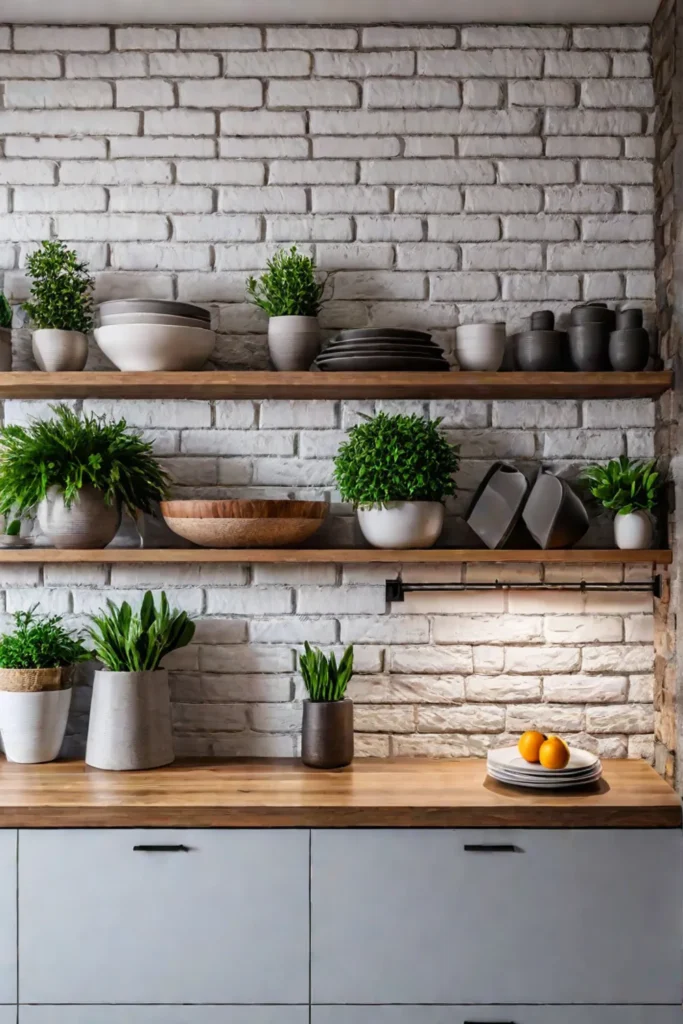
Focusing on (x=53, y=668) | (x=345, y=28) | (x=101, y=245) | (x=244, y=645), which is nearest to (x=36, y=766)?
(x=53, y=668)

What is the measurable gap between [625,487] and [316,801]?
103 cm

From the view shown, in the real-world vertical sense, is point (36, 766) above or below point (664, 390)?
below

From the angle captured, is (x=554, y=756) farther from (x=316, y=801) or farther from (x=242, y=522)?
(x=242, y=522)

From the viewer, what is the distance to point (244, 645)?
2236mm

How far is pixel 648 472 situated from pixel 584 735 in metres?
0.68

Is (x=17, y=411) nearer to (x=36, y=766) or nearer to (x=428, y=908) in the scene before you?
(x=36, y=766)

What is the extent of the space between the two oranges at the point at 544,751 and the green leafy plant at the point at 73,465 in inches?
41.4

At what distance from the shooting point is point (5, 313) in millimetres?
2162

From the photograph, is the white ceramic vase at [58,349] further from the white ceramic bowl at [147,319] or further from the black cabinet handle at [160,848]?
the black cabinet handle at [160,848]

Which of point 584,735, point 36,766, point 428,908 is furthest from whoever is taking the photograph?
point 584,735

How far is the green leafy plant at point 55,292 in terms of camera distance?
2.13 m

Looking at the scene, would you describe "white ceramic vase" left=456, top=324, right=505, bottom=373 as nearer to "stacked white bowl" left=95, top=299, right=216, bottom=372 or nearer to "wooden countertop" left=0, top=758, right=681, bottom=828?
"stacked white bowl" left=95, top=299, right=216, bottom=372

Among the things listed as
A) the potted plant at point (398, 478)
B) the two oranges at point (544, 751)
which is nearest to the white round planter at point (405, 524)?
the potted plant at point (398, 478)

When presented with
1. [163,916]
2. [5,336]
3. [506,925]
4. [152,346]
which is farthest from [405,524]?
[5,336]
